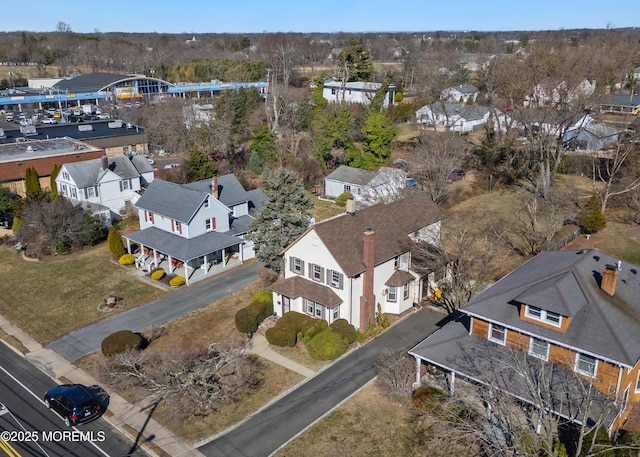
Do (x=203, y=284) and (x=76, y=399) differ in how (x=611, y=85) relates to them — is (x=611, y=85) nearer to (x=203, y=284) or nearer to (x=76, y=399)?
(x=203, y=284)

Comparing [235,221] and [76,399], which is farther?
[235,221]

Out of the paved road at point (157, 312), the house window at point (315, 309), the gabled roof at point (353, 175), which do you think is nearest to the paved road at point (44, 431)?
the paved road at point (157, 312)

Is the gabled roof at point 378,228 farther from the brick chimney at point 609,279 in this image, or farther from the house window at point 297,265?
the brick chimney at point 609,279

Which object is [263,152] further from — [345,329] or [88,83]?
[88,83]

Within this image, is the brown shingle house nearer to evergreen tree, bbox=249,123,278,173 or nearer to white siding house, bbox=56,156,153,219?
white siding house, bbox=56,156,153,219

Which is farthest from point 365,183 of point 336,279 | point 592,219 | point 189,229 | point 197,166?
point 336,279

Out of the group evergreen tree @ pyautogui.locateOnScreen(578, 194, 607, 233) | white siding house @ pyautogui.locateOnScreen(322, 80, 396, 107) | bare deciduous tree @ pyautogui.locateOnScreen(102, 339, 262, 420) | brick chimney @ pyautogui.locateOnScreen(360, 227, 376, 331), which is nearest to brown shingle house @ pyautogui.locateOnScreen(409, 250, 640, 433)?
brick chimney @ pyautogui.locateOnScreen(360, 227, 376, 331)

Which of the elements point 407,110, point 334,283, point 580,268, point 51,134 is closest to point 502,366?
point 580,268
